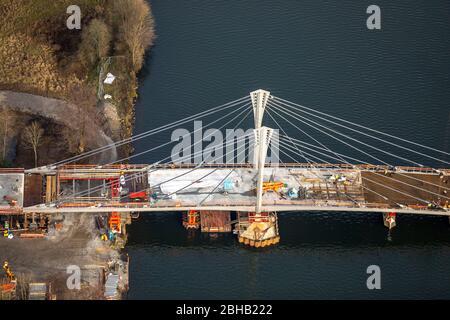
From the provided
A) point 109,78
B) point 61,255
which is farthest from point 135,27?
point 61,255

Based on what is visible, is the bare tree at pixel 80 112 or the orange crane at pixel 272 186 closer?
the orange crane at pixel 272 186

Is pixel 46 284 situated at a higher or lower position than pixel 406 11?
lower

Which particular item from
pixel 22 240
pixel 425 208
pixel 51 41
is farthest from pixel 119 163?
pixel 425 208

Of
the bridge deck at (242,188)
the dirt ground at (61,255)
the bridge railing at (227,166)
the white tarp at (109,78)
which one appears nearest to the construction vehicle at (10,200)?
the bridge deck at (242,188)

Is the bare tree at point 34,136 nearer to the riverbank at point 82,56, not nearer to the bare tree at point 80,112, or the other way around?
the riverbank at point 82,56

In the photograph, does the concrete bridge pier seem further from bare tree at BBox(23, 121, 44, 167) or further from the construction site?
bare tree at BBox(23, 121, 44, 167)

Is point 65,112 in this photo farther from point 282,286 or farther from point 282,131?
point 282,286

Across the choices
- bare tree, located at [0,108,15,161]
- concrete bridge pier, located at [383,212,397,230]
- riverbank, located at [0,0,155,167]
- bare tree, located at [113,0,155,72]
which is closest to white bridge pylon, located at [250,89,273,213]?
concrete bridge pier, located at [383,212,397,230]
